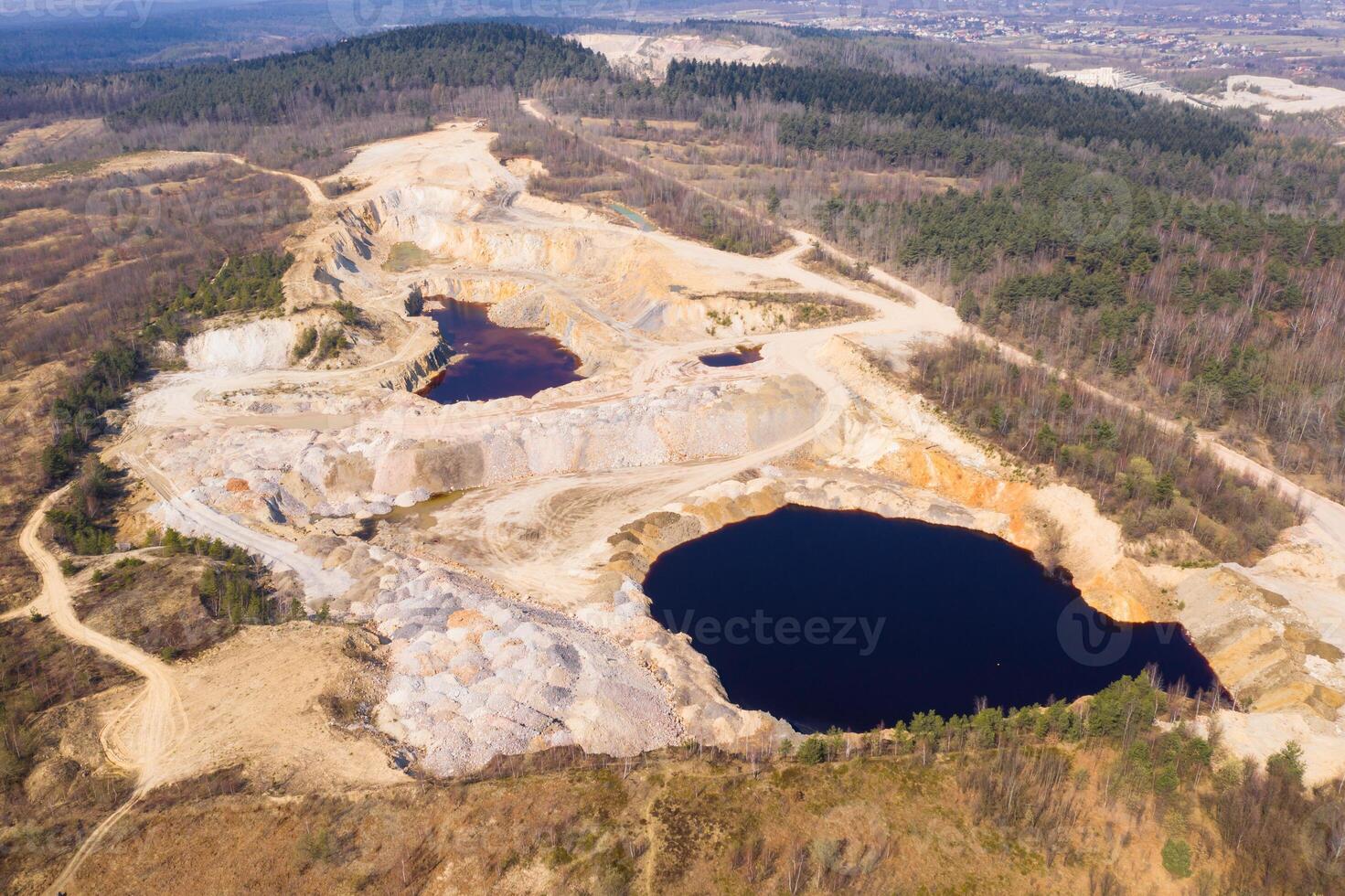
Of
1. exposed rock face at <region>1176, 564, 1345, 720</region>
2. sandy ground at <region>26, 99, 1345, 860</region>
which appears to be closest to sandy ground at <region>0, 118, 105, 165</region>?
sandy ground at <region>26, 99, 1345, 860</region>

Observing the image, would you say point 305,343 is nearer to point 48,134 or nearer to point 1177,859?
point 1177,859

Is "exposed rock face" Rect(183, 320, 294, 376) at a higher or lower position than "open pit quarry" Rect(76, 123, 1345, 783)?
higher

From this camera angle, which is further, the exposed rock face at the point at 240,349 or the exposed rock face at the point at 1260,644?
the exposed rock face at the point at 240,349

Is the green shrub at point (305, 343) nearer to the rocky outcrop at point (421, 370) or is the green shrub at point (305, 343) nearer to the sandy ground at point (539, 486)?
the sandy ground at point (539, 486)

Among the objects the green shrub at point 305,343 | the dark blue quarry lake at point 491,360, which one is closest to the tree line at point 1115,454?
the dark blue quarry lake at point 491,360

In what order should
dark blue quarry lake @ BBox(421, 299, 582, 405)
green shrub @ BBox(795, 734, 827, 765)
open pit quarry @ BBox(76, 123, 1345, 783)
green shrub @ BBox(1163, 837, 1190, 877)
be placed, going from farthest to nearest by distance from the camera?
dark blue quarry lake @ BBox(421, 299, 582, 405) → open pit quarry @ BBox(76, 123, 1345, 783) → green shrub @ BBox(795, 734, 827, 765) → green shrub @ BBox(1163, 837, 1190, 877)

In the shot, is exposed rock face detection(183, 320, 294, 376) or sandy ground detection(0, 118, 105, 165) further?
sandy ground detection(0, 118, 105, 165)

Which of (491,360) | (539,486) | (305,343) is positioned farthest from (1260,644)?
(305,343)

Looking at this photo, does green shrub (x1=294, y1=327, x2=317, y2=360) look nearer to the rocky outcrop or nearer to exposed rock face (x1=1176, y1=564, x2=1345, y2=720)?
the rocky outcrop
